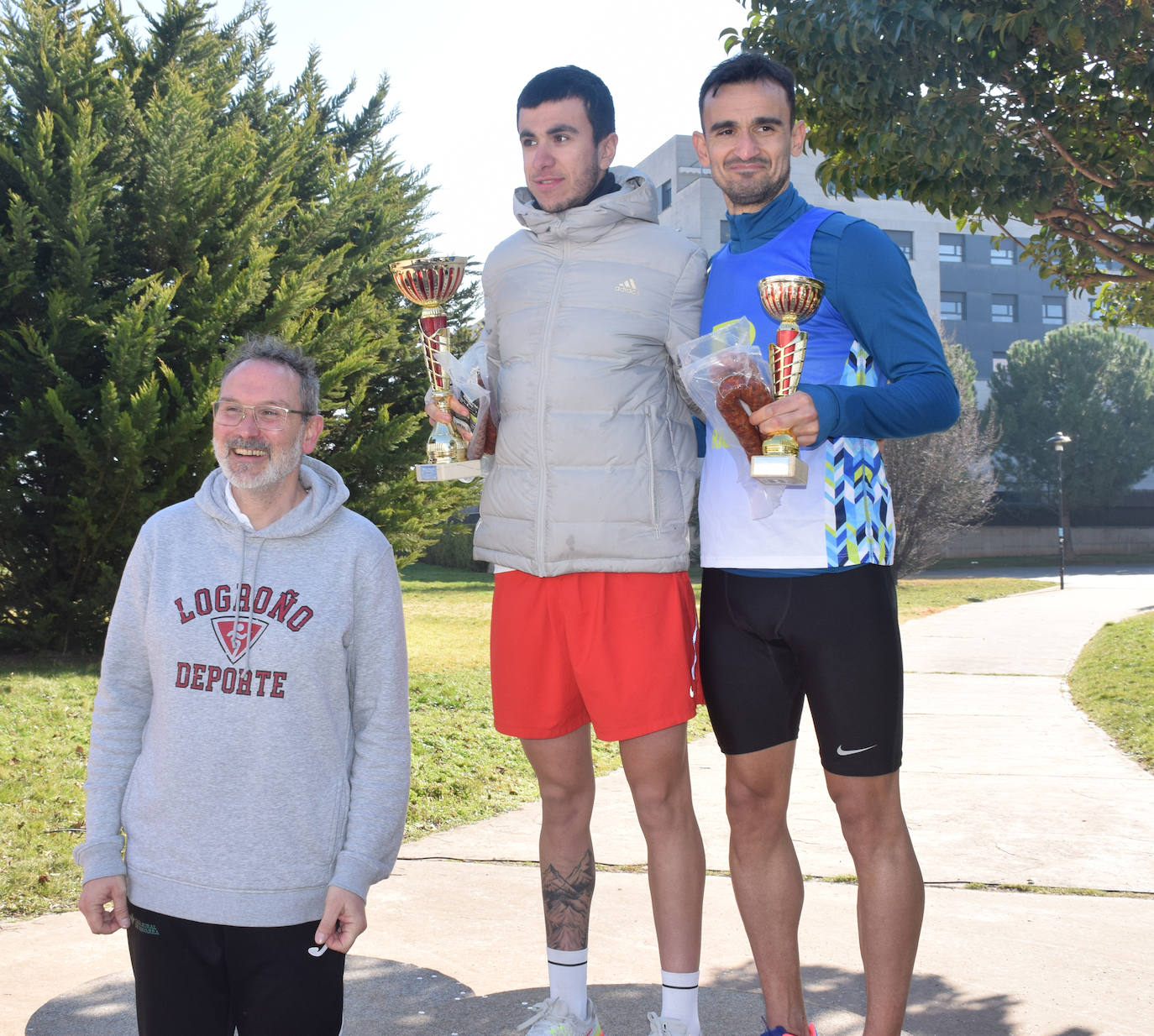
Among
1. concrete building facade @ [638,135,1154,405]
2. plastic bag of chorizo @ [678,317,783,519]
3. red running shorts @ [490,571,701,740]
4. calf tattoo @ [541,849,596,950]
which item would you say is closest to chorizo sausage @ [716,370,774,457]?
plastic bag of chorizo @ [678,317,783,519]

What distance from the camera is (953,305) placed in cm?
5656

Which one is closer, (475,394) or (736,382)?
(736,382)

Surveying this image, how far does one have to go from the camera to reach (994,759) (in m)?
8.36

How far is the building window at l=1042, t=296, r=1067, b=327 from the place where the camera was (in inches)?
2335

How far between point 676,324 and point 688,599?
2.52 ft

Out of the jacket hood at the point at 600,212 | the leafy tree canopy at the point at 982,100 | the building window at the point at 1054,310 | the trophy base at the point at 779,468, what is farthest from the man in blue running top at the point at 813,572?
the building window at the point at 1054,310

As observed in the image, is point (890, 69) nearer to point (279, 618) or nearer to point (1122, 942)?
point (1122, 942)

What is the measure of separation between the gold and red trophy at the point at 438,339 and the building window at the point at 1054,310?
61.7 metres

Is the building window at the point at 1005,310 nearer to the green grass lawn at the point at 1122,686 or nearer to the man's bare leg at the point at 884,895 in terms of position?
the green grass lawn at the point at 1122,686

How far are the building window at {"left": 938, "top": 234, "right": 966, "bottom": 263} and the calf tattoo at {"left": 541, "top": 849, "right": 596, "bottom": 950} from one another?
55.9 metres

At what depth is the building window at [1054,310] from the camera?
5931 centimetres

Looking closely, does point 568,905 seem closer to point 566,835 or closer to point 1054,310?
point 566,835

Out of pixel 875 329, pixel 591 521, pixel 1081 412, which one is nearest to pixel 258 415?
pixel 591 521

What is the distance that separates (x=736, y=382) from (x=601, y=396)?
1.71 feet
